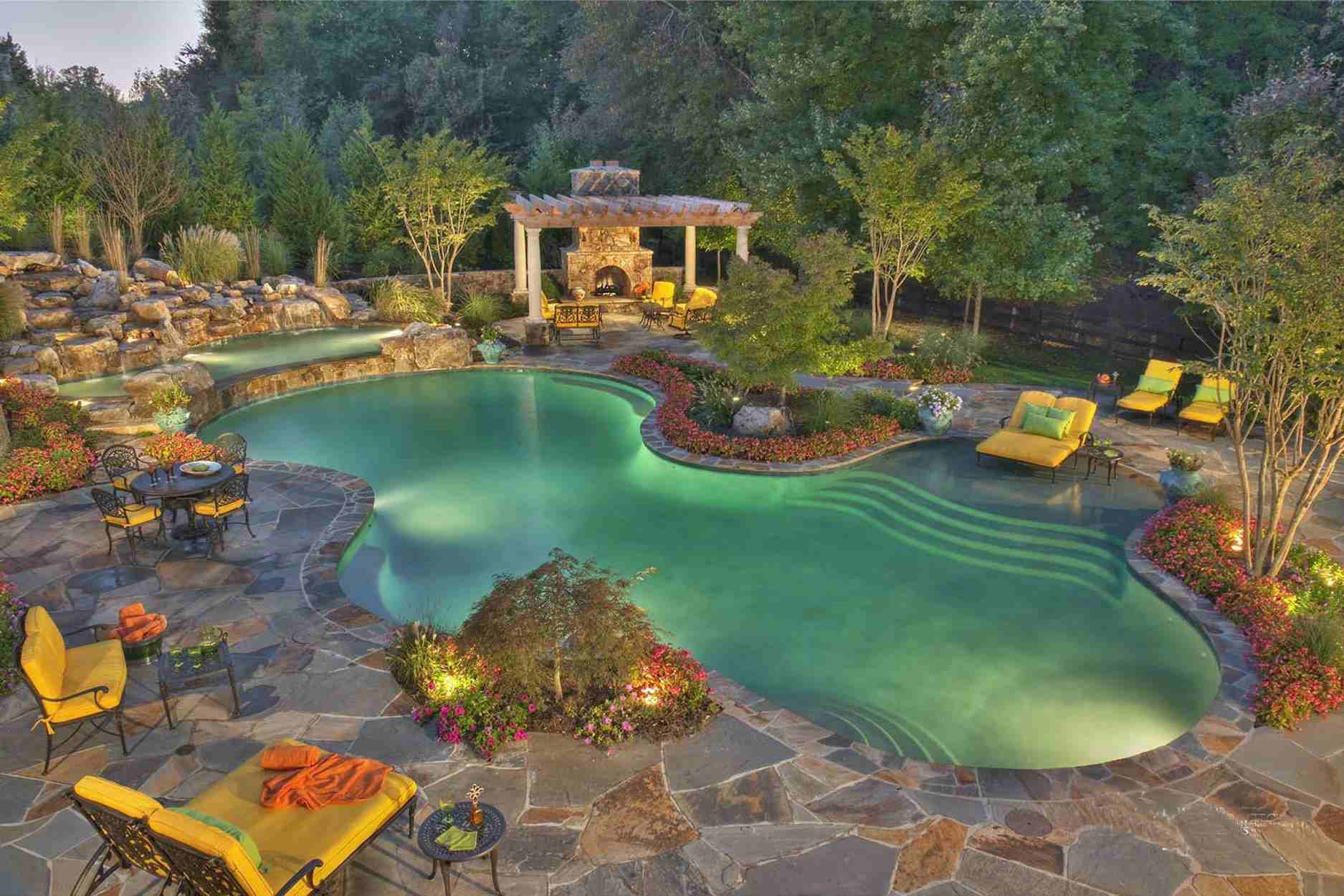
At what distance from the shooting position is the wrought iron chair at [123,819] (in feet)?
13.2

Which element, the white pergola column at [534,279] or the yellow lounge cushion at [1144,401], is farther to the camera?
the white pergola column at [534,279]

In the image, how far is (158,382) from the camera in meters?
13.2

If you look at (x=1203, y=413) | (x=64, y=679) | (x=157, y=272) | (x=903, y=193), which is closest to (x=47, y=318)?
(x=157, y=272)

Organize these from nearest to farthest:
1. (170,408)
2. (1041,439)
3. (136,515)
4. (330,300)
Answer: (136,515) < (1041,439) < (170,408) < (330,300)

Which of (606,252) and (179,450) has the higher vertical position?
(606,252)

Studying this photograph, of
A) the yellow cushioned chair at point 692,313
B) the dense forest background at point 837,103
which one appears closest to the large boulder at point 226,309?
the dense forest background at point 837,103

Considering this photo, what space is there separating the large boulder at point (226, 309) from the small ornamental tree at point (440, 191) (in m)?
4.40

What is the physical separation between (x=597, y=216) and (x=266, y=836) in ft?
56.1

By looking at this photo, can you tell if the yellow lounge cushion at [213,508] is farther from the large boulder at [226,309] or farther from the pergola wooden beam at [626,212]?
the large boulder at [226,309]

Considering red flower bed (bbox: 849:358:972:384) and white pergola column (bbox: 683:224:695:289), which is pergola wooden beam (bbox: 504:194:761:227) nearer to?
white pergola column (bbox: 683:224:695:289)

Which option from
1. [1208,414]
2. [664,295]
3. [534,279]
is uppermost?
[534,279]

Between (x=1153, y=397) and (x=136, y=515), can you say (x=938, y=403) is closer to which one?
(x=1153, y=397)

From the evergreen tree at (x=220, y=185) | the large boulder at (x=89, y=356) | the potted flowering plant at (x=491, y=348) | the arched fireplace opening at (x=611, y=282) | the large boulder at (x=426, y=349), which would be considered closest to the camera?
the large boulder at (x=89, y=356)

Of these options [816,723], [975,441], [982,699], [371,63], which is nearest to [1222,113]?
[975,441]
